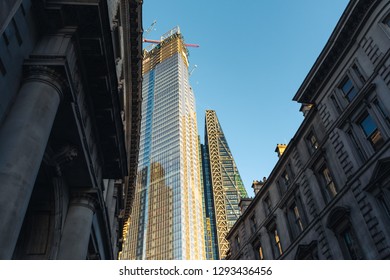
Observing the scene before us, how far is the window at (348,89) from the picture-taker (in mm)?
21016

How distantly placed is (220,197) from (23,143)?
553ft

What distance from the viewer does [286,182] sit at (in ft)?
92.8

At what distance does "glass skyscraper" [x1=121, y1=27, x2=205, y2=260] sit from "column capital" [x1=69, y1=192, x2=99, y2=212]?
102 metres

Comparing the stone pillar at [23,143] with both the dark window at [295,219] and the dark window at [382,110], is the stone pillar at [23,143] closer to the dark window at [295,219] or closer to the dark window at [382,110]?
the dark window at [382,110]

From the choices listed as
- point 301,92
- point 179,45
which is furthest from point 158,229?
point 301,92

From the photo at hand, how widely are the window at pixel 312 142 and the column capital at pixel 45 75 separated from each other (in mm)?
17908

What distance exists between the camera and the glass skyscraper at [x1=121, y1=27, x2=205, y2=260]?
12400cm

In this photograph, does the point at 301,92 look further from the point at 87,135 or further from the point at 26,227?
the point at 26,227

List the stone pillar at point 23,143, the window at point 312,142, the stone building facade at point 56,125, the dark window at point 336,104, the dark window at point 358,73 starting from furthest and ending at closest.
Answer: the window at point 312,142 → the dark window at point 336,104 → the dark window at point 358,73 → the stone building facade at point 56,125 → the stone pillar at point 23,143

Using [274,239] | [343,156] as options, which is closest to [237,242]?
[274,239]

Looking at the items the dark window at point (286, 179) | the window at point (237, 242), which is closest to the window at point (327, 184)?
the dark window at point (286, 179)

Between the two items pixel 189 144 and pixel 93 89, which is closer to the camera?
pixel 93 89
